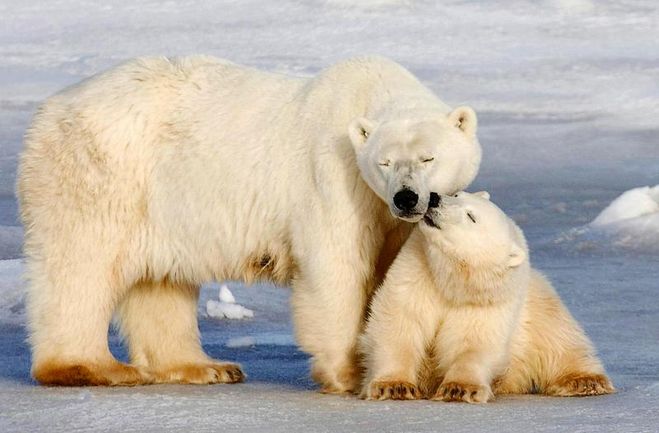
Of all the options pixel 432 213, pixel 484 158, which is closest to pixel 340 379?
pixel 432 213

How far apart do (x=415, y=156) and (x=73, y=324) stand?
139 cm

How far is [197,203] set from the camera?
504 centimetres

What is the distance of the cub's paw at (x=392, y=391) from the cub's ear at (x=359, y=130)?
764mm

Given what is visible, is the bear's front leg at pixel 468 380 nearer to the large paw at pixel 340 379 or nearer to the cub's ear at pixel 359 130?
the large paw at pixel 340 379

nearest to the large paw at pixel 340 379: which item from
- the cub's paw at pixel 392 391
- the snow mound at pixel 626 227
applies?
the cub's paw at pixel 392 391

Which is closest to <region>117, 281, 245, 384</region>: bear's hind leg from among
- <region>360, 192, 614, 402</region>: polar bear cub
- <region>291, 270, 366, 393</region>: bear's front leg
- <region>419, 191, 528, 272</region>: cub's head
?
<region>291, 270, 366, 393</region>: bear's front leg

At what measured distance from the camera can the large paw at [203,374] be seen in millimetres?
5105

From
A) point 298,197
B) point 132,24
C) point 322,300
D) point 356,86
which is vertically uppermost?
point 356,86

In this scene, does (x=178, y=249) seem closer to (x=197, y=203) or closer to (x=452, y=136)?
(x=197, y=203)

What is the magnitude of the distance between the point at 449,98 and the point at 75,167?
663 centimetres

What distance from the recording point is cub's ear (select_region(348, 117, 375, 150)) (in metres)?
4.57

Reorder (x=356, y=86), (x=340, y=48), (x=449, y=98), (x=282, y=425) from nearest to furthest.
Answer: (x=282, y=425)
(x=356, y=86)
(x=449, y=98)
(x=340, y=48)

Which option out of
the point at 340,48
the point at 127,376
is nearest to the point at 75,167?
the point at 127,376

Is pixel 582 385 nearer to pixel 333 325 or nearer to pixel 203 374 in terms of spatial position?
pixel 333 325
